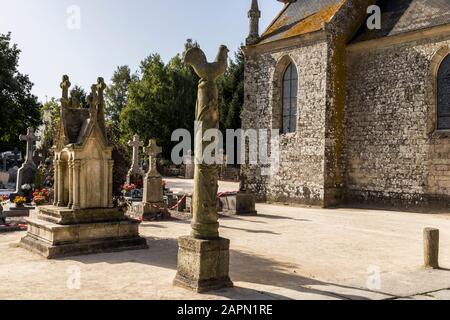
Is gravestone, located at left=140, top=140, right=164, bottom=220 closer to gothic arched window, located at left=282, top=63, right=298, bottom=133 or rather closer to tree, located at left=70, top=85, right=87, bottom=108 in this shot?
tree, located at left=70, top=85, right=87, bottom=108

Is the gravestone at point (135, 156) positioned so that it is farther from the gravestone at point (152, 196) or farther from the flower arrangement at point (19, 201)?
the flower arrangement at point (19, 201)

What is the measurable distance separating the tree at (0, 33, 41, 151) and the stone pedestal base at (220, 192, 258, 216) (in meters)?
15.9

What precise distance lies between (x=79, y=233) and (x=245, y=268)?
9.91ft

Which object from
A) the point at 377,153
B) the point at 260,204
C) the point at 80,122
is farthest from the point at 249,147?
the point at 80,122

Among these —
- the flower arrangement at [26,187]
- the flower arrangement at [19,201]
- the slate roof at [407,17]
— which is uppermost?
the slate roof at [407,17]

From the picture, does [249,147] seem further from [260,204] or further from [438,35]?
[438,35]

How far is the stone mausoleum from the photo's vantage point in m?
15.7

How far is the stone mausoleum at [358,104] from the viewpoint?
1569 cm

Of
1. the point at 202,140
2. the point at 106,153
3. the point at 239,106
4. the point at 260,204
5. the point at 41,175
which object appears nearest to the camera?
the point at 202,140

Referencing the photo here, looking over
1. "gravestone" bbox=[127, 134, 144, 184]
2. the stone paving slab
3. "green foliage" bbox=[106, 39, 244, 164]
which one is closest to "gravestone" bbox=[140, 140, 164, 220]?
the stone paving slab

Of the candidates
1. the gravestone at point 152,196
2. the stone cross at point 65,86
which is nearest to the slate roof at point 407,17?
the gravestone at point 152,196

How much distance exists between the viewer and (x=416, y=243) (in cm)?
957

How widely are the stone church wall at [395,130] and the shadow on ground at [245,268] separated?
1004 centimetres

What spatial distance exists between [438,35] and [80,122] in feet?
41.0
